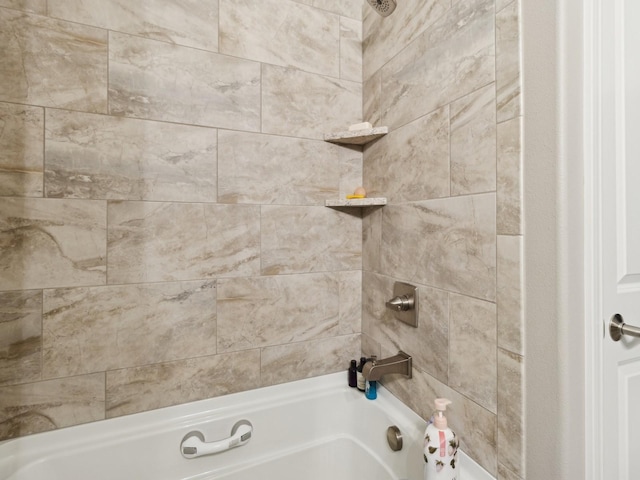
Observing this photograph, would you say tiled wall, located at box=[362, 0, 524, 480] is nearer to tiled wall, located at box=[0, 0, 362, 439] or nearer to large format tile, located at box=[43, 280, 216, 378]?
tiled wall, located at box=[0, 0, 362, 439]

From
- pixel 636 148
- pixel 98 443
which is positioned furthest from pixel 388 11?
pixel 98 443

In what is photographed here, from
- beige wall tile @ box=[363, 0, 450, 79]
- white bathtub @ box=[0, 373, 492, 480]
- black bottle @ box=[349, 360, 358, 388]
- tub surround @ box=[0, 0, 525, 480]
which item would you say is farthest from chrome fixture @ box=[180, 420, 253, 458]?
beige wall tile @ box=[363, 0, 450, 79]

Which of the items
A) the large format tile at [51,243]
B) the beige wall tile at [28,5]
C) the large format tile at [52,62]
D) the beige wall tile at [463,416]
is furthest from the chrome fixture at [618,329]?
the beige wall tile at [28,5]

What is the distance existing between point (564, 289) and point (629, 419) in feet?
1.24

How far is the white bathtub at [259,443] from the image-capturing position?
1.05 metres

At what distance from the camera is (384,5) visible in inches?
45.6

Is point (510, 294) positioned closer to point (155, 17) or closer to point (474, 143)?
point (474, 143)

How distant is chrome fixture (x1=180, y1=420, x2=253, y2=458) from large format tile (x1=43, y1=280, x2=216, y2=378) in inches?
11.0

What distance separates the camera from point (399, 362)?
1.17 meters

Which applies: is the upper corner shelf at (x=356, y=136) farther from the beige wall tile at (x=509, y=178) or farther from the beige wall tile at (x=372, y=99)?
the beige wall tile at (x=509, y=178)

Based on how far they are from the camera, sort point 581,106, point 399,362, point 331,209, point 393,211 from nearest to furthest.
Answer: point 581,106 → point 399,362 → point 393,211 → point 331,209

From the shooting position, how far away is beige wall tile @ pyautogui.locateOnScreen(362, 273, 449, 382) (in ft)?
3.39

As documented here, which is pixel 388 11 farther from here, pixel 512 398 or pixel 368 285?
pixel 512 398

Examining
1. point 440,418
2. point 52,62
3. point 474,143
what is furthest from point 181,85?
point 440,418
